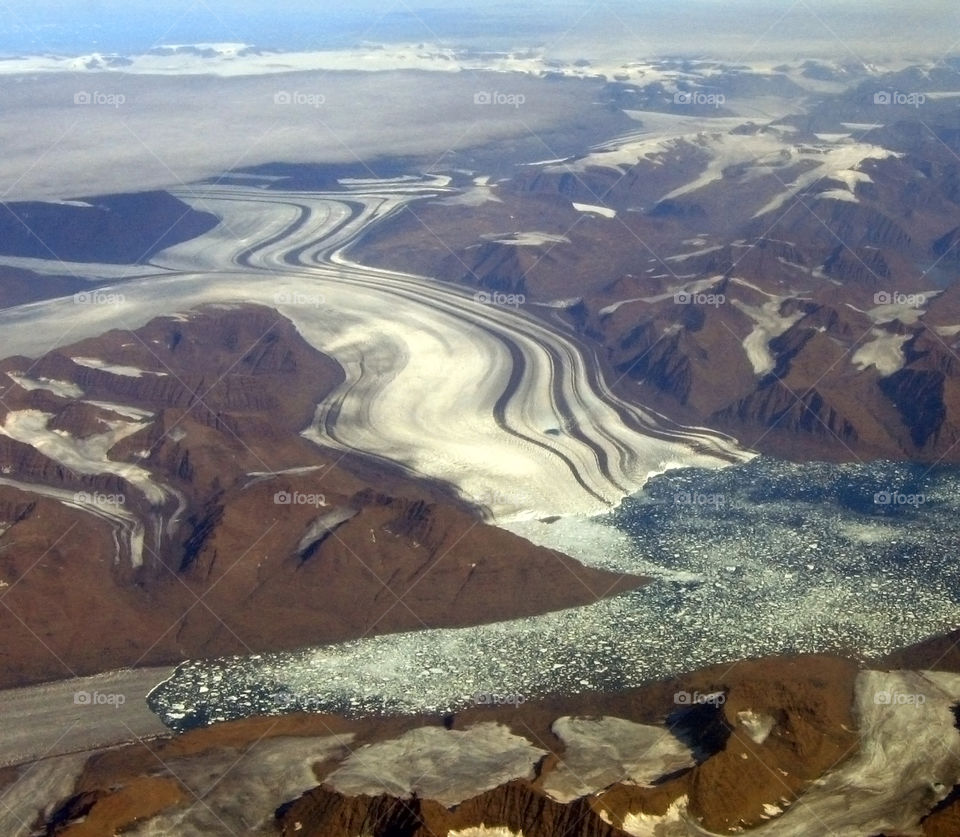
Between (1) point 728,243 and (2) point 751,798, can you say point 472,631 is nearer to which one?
(2) point 751,798

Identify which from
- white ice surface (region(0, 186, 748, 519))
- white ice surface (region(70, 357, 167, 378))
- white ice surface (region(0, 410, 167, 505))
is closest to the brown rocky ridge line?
white ice surface (region(0, 186, 748, 519))

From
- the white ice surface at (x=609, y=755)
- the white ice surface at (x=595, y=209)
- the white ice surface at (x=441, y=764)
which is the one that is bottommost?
the white ice surface at (x=441, y=764)

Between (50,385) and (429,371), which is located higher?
(50,385)

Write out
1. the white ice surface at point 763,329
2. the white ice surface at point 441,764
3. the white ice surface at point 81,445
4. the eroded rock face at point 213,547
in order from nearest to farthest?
the white ice surface at point 441,764
the eroded rock face at point 213,547
the white ice surface at point 81,445
the white ice surface at point 763,329

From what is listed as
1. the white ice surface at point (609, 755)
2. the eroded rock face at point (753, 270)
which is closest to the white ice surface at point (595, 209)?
the eroded rock face at point (753, 270)

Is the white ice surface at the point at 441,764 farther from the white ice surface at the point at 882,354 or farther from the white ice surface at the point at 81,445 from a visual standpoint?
the white ice surface at the point at 882,354

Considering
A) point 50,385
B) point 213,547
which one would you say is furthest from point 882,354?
point 50,385

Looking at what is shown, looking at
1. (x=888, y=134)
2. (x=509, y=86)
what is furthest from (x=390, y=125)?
(x=888, y=134)

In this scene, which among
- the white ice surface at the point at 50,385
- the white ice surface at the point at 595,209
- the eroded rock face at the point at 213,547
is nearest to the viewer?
the eroded rock face at the point at 213,547

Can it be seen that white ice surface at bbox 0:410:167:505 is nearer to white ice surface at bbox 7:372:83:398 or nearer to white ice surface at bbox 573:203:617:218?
white ice surface at bbox 7:372:83:398

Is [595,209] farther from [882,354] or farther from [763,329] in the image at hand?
[882,354]
